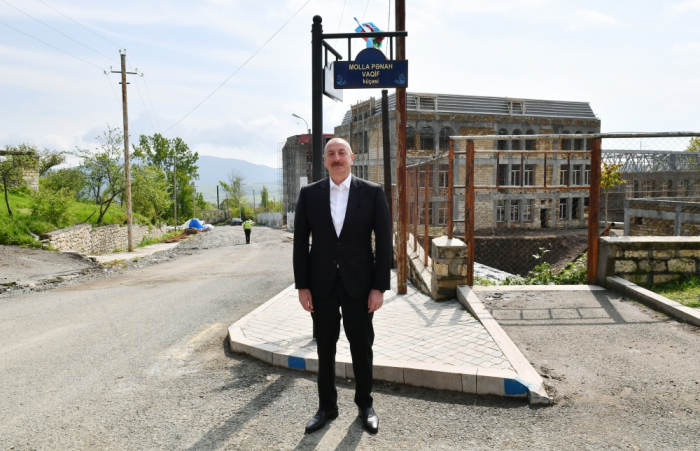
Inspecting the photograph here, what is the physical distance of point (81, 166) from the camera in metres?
29.5

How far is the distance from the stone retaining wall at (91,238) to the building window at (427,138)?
25429mm

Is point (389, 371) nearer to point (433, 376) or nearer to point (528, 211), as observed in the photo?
point (433, 376)

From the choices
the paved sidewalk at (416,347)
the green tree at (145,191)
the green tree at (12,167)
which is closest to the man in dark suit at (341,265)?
the paved sidewalk at (416,347)

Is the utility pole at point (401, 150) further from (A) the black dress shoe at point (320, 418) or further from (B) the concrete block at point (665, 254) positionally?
(A) the black dress shoe at point (320, 418)

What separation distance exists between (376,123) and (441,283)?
3963cm

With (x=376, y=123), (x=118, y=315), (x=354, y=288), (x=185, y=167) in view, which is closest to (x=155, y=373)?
(x=354, y=288)

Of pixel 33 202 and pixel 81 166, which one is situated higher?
pixel 81 166

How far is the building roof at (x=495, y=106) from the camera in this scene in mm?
45875

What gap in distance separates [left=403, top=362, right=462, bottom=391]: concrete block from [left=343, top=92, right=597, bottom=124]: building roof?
41.6m

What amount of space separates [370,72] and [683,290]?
214 inches

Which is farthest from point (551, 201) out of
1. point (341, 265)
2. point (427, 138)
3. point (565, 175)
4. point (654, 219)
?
point (341, 265)

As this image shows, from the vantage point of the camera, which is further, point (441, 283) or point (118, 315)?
point (118, 315)

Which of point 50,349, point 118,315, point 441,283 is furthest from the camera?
point 118,315

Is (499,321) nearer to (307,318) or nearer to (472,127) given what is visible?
(307,318)
